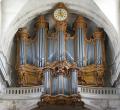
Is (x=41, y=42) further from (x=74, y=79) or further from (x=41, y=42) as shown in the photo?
(x=74, y=79)

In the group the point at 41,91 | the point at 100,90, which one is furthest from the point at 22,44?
the point at 100,90

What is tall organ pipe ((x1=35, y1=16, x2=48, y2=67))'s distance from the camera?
101 feet

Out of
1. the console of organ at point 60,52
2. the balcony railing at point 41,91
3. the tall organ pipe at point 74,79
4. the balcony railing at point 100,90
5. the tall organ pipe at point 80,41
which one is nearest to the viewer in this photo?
the tall organ pipe at point 74,79

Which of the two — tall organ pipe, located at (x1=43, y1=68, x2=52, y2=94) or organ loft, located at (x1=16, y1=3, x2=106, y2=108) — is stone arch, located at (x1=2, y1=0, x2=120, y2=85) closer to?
organ loft, located at (x1=16, y1=3, x2=106, y2=108)

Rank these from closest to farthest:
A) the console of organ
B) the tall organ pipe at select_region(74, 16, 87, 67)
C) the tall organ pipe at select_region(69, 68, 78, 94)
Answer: the tall organ pipe at select_region(69, 68, 78, 94) → the console of organ → the tall organ pipe at select_region(74, 16, 87, 67)

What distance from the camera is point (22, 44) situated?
31281mm

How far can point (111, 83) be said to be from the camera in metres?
30.9

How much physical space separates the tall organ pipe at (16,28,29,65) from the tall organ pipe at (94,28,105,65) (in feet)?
12.8

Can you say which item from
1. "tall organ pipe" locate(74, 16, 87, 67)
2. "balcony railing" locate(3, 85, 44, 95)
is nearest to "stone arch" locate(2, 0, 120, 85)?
"tall organ pipe" locate(74, 16, 87, 67)

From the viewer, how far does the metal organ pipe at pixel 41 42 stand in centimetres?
3089

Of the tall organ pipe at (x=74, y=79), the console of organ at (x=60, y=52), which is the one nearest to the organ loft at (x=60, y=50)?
the console of organ at (x=60, y=52)

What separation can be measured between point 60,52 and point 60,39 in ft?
2.73

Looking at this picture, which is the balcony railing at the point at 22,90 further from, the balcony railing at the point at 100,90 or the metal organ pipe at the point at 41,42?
the balcony railing at the point at 100,90

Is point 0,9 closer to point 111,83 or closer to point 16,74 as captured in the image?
point 16,74
